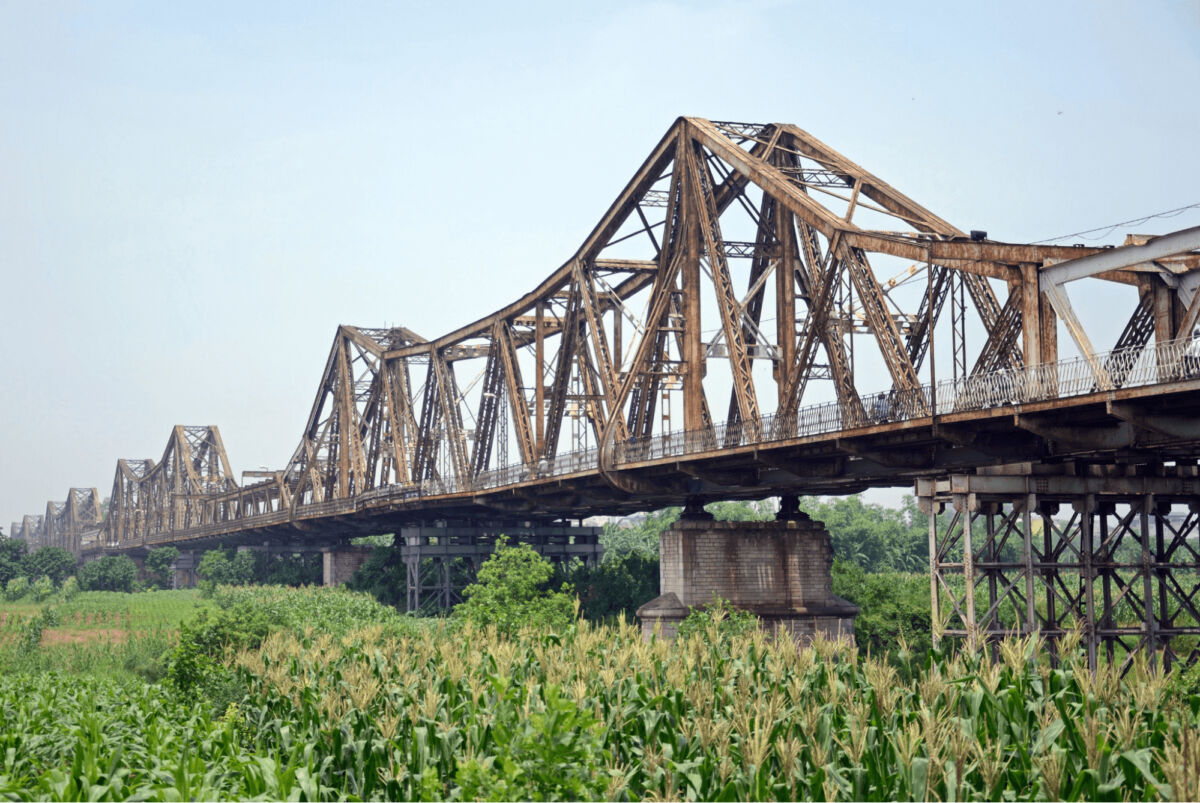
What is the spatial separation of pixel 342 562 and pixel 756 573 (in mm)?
59280

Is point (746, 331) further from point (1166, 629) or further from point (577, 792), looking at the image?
point (577, 792)

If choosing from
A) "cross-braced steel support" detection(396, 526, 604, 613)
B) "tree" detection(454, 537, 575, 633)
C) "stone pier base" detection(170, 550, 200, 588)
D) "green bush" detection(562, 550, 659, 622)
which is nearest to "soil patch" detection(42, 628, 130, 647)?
"cross-braced steel support" detection(396, 526, 604, 613)

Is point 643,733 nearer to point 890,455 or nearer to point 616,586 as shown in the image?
point 890,455

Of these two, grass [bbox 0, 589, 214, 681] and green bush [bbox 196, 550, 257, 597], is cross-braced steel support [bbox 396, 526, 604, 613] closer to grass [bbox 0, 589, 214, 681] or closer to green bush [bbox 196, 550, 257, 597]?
grass [bbox 0, 589, 214, 681]

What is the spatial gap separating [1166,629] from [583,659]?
18485 mm

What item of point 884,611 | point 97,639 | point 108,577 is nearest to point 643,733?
point 884,611

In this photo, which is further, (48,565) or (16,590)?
(48,565)

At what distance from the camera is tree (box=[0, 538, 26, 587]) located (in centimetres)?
14412

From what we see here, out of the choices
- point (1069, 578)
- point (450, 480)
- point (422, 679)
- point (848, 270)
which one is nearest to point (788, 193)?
point (848, 270)

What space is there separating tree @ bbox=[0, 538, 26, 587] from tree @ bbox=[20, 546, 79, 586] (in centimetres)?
79

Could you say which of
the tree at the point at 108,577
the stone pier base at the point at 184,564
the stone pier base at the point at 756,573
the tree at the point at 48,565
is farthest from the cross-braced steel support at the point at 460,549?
the tree at the point at 48,565

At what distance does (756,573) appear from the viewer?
1930 inches

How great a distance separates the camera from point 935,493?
107ft

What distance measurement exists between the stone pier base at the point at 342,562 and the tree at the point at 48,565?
213 feet
